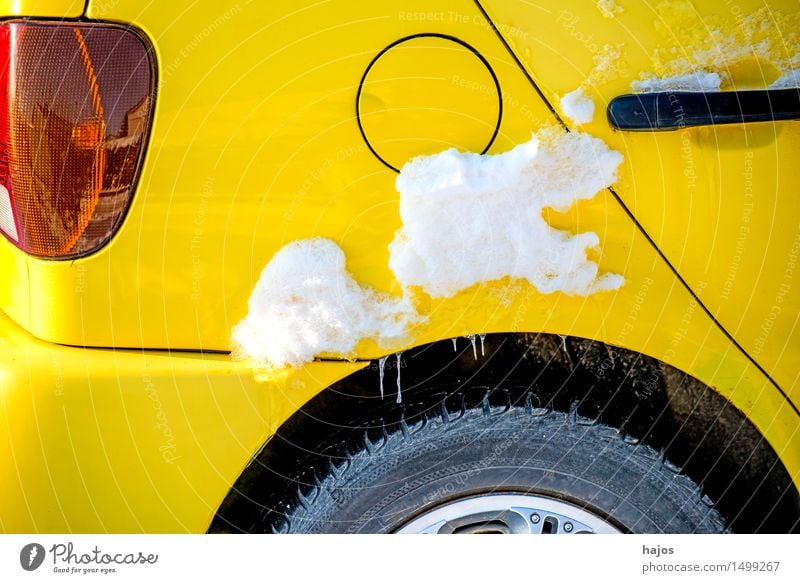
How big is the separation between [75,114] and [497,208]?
2.82 ft

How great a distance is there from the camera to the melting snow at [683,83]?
1401 mm

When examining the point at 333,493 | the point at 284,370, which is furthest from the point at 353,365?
the point at 333,493

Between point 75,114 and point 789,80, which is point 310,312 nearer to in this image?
point 75,114

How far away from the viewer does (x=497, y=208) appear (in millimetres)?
1410

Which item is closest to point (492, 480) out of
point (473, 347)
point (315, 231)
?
point (473, 347)

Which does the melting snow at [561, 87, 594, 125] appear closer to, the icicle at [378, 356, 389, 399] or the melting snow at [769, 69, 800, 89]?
the melting snow at [769, 69, 800, 89]

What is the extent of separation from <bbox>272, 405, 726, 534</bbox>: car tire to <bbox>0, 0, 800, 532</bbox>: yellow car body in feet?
0.68

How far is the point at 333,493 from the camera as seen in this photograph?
159 cm

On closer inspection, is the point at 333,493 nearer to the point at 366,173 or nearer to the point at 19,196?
the point at 366,173

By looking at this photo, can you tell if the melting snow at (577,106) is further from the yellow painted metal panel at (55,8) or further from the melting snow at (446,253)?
the yellow painted metal panel at (55,8)

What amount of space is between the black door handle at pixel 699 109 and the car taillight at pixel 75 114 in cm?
95
